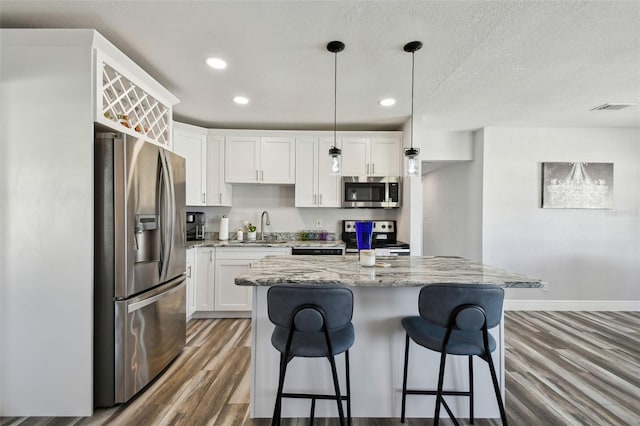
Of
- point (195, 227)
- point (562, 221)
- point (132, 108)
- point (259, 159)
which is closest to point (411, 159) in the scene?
point (132, 108)

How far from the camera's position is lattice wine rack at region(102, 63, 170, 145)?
190cm

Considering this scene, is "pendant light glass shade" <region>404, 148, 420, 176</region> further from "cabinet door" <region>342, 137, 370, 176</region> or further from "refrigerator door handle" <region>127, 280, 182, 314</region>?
"refrigerator door handle" <region>127, 280, 182, 314</region>

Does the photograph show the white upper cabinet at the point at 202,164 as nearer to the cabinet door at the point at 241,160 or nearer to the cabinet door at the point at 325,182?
the cabinet door at the point at 241,160

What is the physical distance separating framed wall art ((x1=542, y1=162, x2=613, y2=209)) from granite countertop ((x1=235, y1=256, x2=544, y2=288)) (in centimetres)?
275

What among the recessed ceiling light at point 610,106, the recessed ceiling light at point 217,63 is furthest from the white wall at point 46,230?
the recessed ceiling light at point 610,106

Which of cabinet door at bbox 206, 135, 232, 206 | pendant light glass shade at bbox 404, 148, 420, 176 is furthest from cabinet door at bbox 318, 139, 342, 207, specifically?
pendant light glass shade at bbox 404, 148, 420, 176

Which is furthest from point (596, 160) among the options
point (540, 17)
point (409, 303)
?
point (409, 303)

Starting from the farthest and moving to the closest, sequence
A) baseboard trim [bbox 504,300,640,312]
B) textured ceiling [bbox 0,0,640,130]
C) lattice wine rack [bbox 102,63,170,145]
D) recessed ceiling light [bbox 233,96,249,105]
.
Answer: baseboard trim [bbox 504,300,640,312], recessed ceiling light [bbox 233,96,249,105], lattice wine rack [bbox 102,63,170,145], textured ceiling [bbox 0,0,640,130]

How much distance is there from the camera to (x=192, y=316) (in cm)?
343

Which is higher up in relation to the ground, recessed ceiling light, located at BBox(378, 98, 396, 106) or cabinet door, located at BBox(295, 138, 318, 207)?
recessed ceiling light, located at BBox(378, 98, 396, 106)

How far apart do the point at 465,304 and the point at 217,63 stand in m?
2.40

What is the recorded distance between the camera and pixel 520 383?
2.10m

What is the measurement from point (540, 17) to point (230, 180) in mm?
3288

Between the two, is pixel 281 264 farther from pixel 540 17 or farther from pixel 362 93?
pixel 540 17
